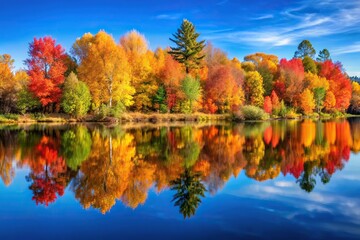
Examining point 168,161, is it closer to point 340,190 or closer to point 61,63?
point 340,190

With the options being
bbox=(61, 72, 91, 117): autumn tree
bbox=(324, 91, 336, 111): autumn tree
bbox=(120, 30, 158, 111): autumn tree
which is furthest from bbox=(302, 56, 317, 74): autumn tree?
bbox=(61, 72, 91, 117): autumn tree

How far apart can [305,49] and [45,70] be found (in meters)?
63.3

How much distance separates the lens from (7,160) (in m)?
16.3

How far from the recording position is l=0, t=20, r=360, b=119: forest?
48.9m

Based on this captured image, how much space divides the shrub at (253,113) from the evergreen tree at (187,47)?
12.6 metres

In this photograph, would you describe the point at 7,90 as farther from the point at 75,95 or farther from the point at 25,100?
the point at 75,95

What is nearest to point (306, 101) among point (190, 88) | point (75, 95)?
point (190, 88)

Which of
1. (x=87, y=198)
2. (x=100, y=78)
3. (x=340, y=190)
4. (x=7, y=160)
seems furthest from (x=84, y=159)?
(x=100, y=78)

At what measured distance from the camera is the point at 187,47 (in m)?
60.8

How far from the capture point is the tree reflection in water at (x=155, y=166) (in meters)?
10.7

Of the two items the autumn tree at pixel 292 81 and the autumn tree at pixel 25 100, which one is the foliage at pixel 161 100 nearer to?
the autumn tree at pixel 25 100

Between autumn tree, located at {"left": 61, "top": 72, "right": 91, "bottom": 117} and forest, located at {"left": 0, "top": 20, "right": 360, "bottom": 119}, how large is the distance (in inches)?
5.0

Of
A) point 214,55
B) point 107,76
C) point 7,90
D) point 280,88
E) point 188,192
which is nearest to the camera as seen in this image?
point 188,192

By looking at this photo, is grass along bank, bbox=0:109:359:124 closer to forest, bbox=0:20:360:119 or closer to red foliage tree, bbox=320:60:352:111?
forest, bbox=0:20:360:119
